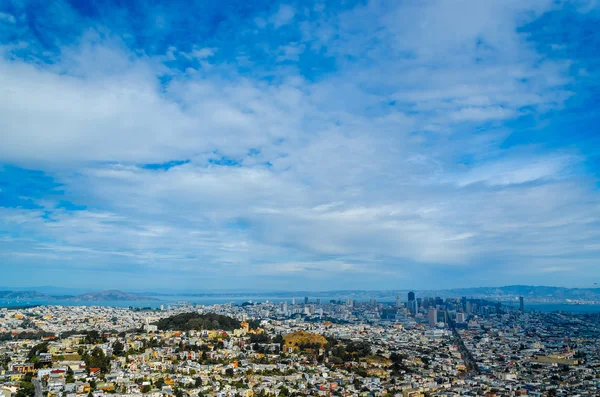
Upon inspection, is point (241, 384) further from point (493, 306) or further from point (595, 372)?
point (493, 306)

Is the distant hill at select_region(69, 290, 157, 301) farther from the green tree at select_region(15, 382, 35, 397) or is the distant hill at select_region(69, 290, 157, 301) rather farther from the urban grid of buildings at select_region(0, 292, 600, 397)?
the green tree at select_region(15, 382, 35, 397)

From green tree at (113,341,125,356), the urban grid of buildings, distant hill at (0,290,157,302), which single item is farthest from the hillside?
distant hill at (0,290,157,302)

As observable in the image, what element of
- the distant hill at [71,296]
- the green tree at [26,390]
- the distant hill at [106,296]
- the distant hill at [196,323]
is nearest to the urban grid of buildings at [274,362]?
the green tree at [26,390]

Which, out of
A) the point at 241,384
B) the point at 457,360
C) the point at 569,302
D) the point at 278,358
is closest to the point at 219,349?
the point at 278,358

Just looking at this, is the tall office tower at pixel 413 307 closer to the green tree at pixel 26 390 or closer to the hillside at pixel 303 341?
the hillside at pixel 303 341

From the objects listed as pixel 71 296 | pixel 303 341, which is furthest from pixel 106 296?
pixel 303 341

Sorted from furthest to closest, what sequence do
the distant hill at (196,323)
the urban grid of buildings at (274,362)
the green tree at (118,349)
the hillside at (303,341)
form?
the distant hill at (196,323) < the hillside at (303,341) < the green tree at (118,349) < the urban grid of buildings at (274,362)
